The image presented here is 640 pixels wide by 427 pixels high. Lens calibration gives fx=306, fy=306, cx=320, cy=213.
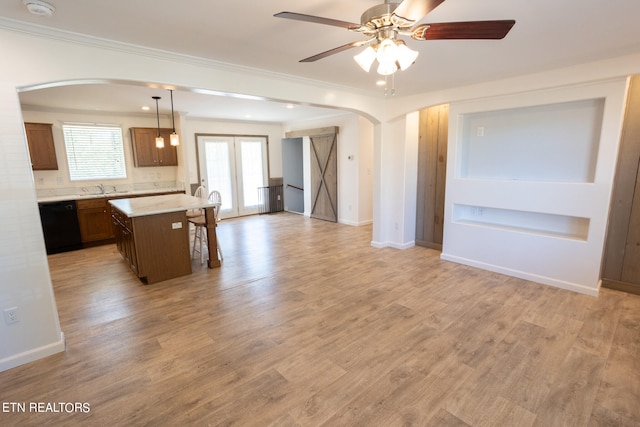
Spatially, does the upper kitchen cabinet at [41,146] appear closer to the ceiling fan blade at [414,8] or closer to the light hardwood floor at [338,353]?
the light hardwood floor at [338,353]

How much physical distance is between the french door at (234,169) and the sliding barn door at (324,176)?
5.13ft

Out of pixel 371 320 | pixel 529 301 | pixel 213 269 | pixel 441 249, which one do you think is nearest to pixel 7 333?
pixel 213 269

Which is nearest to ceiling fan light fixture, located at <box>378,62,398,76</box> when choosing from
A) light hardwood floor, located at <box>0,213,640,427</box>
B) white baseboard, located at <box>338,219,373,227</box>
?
light hardwood floor, located at <box>0,213,640,427</box>

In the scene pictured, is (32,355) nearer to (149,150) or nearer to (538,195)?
(149,150)

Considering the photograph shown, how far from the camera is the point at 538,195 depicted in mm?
3635

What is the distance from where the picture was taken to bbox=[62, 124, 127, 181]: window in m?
5.70

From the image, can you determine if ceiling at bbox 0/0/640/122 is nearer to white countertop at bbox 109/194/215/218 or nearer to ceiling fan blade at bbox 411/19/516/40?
ceiling fan blade at bbox 411/19/516/40

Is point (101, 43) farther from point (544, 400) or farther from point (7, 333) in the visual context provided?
point (544, 400)

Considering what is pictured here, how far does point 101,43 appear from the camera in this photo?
94.6 inches

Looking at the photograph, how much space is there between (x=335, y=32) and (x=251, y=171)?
6.25 m

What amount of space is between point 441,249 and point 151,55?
4.64 metres

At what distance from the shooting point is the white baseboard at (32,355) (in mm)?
2322

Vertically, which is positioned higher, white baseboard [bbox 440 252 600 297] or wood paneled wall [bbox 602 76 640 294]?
wood paneled wall [bbox 602 76 640 294]

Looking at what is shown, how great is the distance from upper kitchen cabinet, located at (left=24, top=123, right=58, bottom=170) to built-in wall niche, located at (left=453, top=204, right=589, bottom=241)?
681 cm
